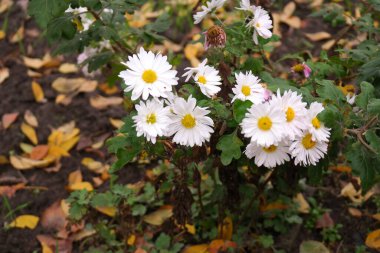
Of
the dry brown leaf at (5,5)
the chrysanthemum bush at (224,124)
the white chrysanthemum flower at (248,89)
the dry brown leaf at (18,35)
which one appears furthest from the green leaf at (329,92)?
the dry brown leaf at (5,5)

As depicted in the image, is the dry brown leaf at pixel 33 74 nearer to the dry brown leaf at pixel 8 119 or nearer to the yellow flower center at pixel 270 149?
the dry brown leaf at pixel 8 119

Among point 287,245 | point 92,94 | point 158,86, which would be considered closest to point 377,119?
point 158,86

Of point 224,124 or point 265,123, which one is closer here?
point 265,123

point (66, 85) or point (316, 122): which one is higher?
point (316, 122)

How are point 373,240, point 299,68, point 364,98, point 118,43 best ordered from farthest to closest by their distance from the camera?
point 373,240, point 118,43, point 299,68, point 364,98

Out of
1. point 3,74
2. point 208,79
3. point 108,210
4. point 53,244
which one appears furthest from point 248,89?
point 3,74

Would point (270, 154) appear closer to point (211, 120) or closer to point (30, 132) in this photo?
point (211, 120)

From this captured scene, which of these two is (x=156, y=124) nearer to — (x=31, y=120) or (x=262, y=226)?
(x=262, y=226)
